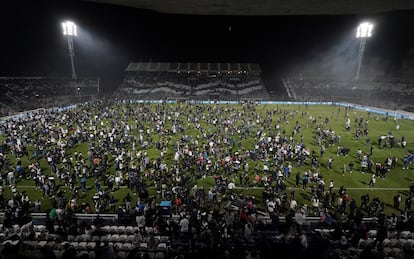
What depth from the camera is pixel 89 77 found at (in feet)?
233

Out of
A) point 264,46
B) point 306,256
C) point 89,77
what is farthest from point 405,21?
point 89,77

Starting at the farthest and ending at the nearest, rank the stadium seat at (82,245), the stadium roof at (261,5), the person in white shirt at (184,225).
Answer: the stadium roof at (261,5), the person in white shirt at (184,225), the stadium seat at (82,245)

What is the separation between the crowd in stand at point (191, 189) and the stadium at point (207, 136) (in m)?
0.11

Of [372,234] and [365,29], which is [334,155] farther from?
[365,29]

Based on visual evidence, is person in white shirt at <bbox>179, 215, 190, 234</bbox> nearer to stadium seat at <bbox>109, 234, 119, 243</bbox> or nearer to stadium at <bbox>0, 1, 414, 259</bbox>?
stadium at <bbox>0, 1, 414, 259</bbox>

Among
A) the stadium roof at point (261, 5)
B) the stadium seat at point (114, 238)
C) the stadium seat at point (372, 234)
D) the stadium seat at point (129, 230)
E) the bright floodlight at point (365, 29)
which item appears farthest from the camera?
the bright floodlight at point (365, 29)

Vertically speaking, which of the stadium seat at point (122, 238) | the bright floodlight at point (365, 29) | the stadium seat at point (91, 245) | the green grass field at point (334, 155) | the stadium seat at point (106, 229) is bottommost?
the stadium seat at point (91, 245)

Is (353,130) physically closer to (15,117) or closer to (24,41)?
(15,117)

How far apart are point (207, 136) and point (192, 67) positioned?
49.8 meters

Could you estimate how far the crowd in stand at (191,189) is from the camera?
422 inches

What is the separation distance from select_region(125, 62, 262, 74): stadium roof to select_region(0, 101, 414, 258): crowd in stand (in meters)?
36.0

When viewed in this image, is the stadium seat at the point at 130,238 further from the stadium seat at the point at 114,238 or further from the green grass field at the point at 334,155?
the green grass field at the point at 334,155

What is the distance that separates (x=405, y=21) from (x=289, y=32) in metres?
23.3

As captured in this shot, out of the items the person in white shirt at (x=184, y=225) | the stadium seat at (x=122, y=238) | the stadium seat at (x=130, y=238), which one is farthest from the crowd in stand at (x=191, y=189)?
the stadium seat at (x=122, y=238)
